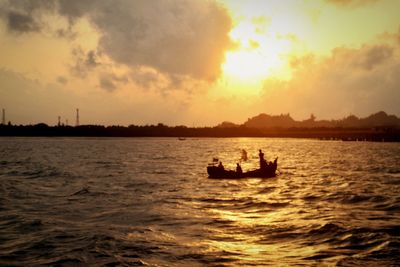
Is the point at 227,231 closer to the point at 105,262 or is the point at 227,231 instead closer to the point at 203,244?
the point at 203,244

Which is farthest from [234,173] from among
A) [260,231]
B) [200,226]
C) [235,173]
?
[260,231]

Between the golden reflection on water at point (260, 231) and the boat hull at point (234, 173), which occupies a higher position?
the boat hull at point (234, 173)

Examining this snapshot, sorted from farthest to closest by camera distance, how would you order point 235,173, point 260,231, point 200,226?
1. point 235,173
2. point 200,226
3. point 260,231

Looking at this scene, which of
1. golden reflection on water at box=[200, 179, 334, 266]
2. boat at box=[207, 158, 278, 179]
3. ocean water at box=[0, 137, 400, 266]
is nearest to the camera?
ocean water at box=[0, 137, 400, 266]

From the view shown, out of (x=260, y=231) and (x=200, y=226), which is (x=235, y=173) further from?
(x=260, y=231)

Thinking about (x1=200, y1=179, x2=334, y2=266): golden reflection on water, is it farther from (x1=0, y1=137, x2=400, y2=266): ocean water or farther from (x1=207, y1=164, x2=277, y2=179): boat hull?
(x1=207, y1=164, x2=277, y2=179): boat hull

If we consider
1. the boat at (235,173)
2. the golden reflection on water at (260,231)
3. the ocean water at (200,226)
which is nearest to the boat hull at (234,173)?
the boat at (235,173)

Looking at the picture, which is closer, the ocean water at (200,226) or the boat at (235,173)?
the ocean water at (200,226)

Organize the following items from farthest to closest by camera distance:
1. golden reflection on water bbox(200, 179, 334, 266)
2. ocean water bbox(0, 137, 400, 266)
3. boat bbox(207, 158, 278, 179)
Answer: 1. boat bbox(207, 158, 278, 179)
2. golden reflection on water bbox(200, 179, 334, 266)
3. ocean water bbox(0, 137, 400, 266)

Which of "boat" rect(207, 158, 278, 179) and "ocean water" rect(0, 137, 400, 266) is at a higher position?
"boat" rect(207, 158, 278, 179)

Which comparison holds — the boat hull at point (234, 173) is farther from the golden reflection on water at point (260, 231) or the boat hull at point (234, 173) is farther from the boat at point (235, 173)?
the golden reflection on water at point (260, 231)

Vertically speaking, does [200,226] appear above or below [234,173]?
below

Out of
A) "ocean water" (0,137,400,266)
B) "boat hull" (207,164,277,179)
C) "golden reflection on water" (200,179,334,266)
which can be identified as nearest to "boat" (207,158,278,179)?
"boat hull" (207,164,277,179)

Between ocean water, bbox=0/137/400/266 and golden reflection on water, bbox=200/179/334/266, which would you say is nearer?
ocean water, bbox=0/137/400/266
